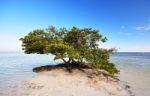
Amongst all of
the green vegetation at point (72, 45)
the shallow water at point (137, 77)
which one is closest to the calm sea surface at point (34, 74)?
the shallow water at point (137, 77)

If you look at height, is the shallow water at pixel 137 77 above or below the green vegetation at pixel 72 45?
below

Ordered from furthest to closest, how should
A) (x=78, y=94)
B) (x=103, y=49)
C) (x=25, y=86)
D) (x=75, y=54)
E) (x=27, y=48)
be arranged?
(x=27, y=48)
(x=103, y=49)
(x=75, y=54)
(x=25, y=86)
(x=78, y=94)

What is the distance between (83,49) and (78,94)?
8.69 m

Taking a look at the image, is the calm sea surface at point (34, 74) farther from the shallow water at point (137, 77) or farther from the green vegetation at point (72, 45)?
A: the green vegetation at point (72, 45)

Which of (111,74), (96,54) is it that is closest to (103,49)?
(96,54)

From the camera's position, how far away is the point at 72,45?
21141 millimetres

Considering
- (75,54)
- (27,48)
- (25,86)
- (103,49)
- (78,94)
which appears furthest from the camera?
(27,48)

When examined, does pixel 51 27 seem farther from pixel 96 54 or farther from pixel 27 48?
pixel 96 54

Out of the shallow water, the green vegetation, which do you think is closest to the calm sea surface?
the shallow water

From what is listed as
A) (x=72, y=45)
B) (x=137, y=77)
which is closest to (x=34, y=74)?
(x=72, y=45)

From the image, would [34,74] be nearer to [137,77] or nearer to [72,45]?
[72,45]

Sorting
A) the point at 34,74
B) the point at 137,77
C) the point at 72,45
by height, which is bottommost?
the point at 137,77

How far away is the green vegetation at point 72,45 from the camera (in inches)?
762

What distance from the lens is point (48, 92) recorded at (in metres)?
12.2
